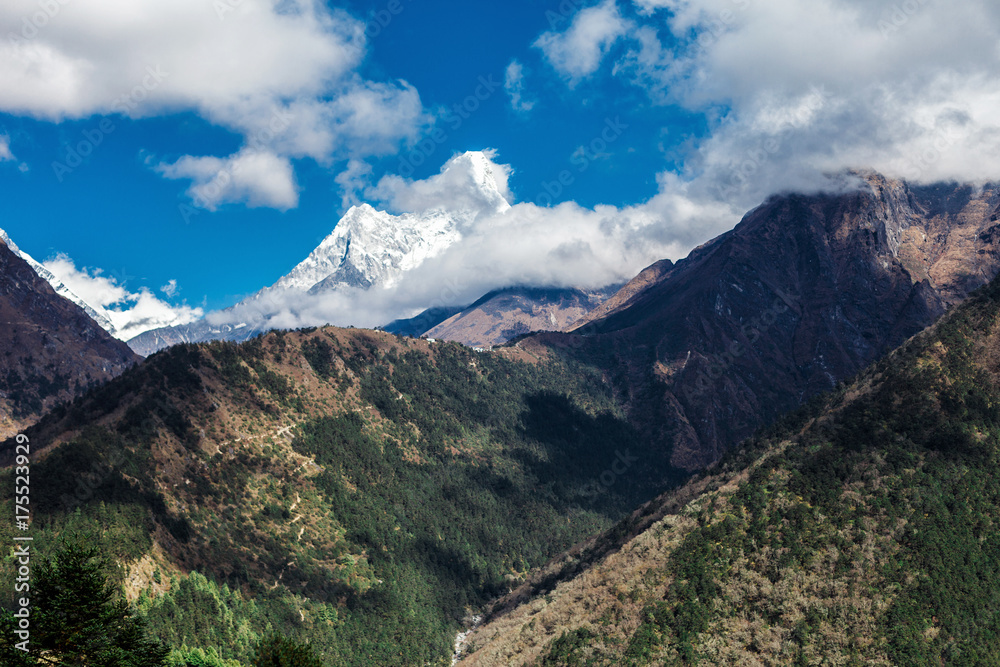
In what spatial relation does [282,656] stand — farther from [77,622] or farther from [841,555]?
[841,555]

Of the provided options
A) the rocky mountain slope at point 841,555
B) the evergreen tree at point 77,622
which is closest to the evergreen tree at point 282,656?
the evergreen tree at point 77,622

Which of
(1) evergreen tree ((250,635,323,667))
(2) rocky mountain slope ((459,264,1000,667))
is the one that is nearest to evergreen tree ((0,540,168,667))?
(1) evergreen tree ((250,635,323,667))

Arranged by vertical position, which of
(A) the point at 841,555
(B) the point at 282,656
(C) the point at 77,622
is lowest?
(A) the point at 841,555

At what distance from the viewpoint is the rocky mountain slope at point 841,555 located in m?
103

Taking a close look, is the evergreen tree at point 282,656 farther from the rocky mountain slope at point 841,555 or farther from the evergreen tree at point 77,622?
the rocky mountain slope at point 841,555

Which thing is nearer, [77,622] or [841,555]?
[77,622]

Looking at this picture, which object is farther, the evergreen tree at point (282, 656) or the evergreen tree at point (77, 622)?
the evergreen tree at point (282, 656)

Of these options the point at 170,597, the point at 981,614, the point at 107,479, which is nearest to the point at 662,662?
the point at 981,614

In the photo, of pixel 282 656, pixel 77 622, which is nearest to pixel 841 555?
pixel 282 656

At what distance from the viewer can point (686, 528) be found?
417 feet

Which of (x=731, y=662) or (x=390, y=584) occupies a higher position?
(x=390, y=584)

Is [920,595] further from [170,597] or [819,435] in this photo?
[170,597]

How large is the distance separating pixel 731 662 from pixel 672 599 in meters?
13.8

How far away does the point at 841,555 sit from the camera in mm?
110500
